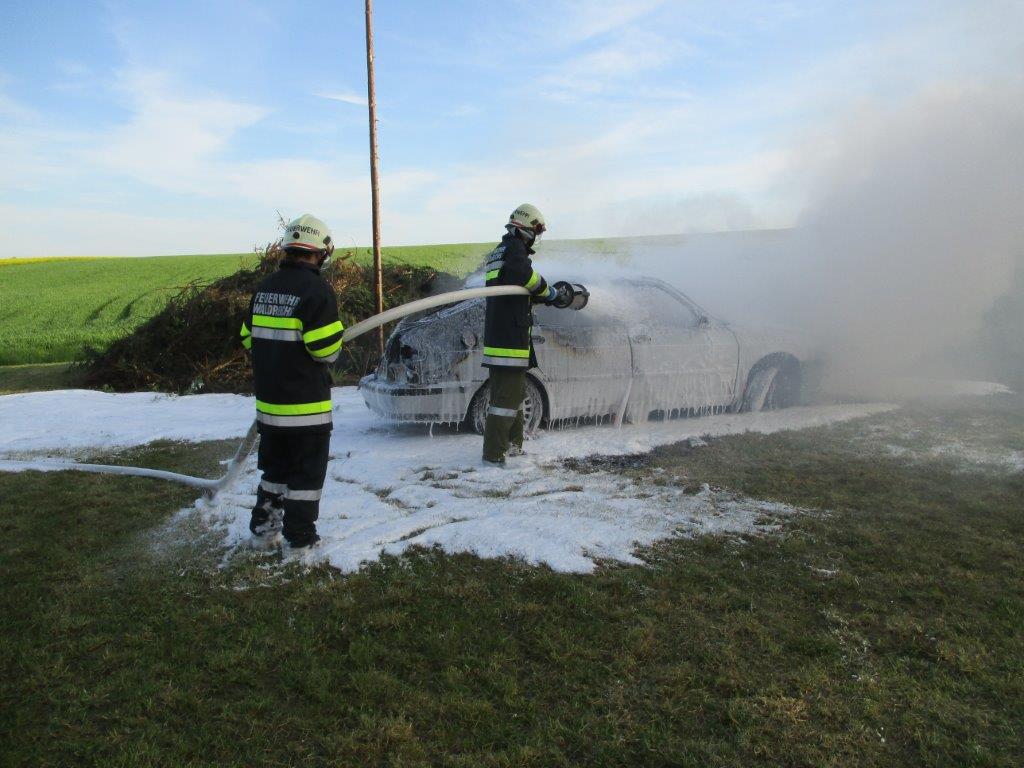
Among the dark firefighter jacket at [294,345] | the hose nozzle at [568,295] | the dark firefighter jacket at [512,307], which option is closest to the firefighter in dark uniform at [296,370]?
the dark firefighter jacket at [294,345]

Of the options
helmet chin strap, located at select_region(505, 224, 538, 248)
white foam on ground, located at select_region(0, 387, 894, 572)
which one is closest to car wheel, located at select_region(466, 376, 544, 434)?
white foam on ground, located at select_region(0, 387, 894, 572)

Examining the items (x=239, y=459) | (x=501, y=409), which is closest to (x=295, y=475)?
(x=239, y=459)

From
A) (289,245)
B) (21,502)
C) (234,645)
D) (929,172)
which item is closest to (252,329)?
(289,245)

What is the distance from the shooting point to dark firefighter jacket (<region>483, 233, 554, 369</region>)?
5648mm

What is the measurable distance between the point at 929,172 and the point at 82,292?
27.6 metres

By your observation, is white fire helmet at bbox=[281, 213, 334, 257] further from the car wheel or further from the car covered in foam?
the car wheel

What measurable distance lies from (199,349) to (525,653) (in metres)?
9.62

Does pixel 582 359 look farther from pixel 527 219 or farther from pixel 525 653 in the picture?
pixel 525 653

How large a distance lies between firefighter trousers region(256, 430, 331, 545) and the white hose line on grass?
0.46 meters

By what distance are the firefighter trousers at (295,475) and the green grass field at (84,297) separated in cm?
896

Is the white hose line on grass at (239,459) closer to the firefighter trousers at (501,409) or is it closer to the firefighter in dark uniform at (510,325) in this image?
the firefighter in dark uniform at (510,325)

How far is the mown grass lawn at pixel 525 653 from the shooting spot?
2.35m

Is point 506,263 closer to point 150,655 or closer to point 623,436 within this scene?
point 623,436

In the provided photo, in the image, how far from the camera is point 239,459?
470 cm
